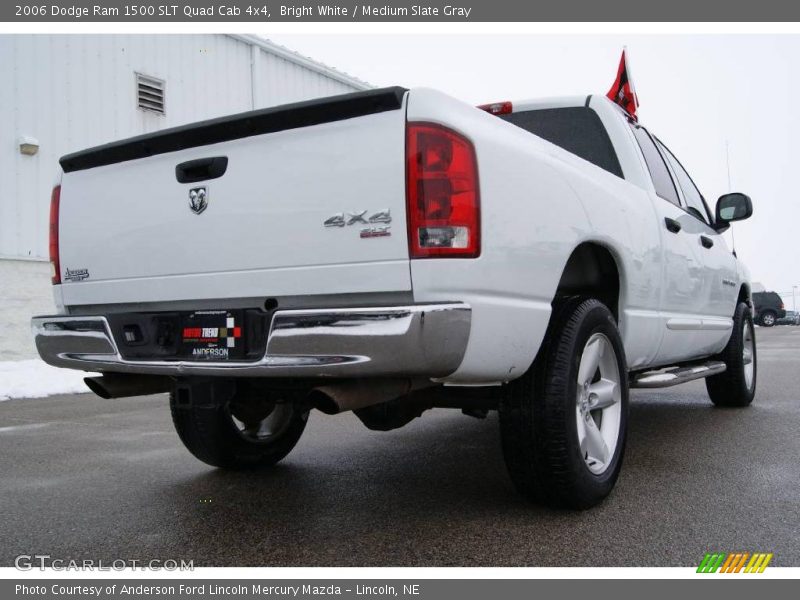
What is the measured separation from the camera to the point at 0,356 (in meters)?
10.9

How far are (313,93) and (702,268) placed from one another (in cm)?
1247

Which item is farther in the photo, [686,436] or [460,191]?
[686,436]

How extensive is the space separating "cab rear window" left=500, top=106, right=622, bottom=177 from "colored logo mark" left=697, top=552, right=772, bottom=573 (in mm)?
2269

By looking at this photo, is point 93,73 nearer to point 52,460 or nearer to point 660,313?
point 52,460

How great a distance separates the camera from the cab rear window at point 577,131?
13.7 feet

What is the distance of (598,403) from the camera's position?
10.3 ft

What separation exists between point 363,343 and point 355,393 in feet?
0.82

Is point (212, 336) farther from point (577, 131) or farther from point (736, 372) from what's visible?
point (736, 372)

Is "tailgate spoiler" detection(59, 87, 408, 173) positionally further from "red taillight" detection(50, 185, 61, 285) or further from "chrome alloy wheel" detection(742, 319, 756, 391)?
"chrome alloy wheel" detection(742, 319, 756, 391)

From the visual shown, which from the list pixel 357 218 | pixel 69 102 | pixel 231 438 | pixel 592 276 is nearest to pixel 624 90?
pixel 592 276

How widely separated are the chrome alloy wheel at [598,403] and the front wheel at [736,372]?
2792 millimetres

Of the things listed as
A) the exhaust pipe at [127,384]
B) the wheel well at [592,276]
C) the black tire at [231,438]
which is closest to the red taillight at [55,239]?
the exhaust pipe at [127,384]

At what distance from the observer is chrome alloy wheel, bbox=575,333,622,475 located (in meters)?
3.02

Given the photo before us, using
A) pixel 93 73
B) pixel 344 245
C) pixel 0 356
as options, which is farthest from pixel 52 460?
pixel 93 73
